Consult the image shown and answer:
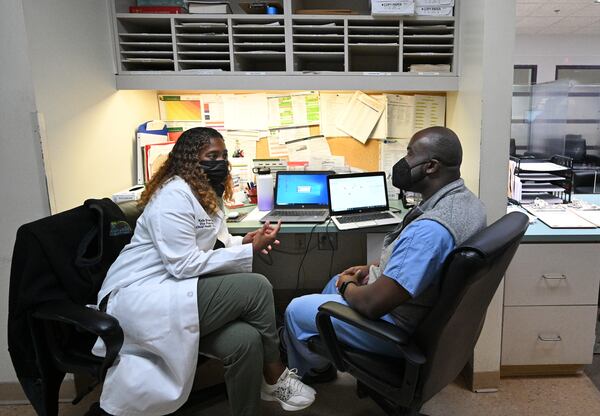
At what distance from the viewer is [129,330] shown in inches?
53.1

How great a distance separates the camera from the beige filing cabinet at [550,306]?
177 centimetres

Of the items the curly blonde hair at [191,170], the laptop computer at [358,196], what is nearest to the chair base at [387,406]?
the laptop computer at [358,196]

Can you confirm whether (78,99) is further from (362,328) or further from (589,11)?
(589,11)

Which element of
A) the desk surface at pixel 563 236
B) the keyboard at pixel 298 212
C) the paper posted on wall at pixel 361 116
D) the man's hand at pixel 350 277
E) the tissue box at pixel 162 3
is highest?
the tissue box at pixel 162 3

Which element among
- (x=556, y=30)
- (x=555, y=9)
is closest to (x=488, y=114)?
(x=555, y=9)

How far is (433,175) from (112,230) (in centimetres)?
114

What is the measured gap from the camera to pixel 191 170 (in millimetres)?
1567

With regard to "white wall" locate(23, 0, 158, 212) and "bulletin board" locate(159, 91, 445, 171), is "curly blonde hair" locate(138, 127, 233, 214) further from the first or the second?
"bulletin board" locate(159, 91, 445, 171)

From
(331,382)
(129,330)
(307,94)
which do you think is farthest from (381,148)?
(129,330)

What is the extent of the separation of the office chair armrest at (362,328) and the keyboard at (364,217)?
68 cm

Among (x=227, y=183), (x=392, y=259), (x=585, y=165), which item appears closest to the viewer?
(x=392, y=259)

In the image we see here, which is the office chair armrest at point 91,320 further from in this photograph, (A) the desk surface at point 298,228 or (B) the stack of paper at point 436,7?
(B) the stack of paper at point 436,7

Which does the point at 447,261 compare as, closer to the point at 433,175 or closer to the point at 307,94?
the point at 433,175

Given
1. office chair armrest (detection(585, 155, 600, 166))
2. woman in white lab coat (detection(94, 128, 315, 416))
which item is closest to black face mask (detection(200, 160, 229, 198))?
woman in white lab coat (detection(94, 128, 315, 416))
